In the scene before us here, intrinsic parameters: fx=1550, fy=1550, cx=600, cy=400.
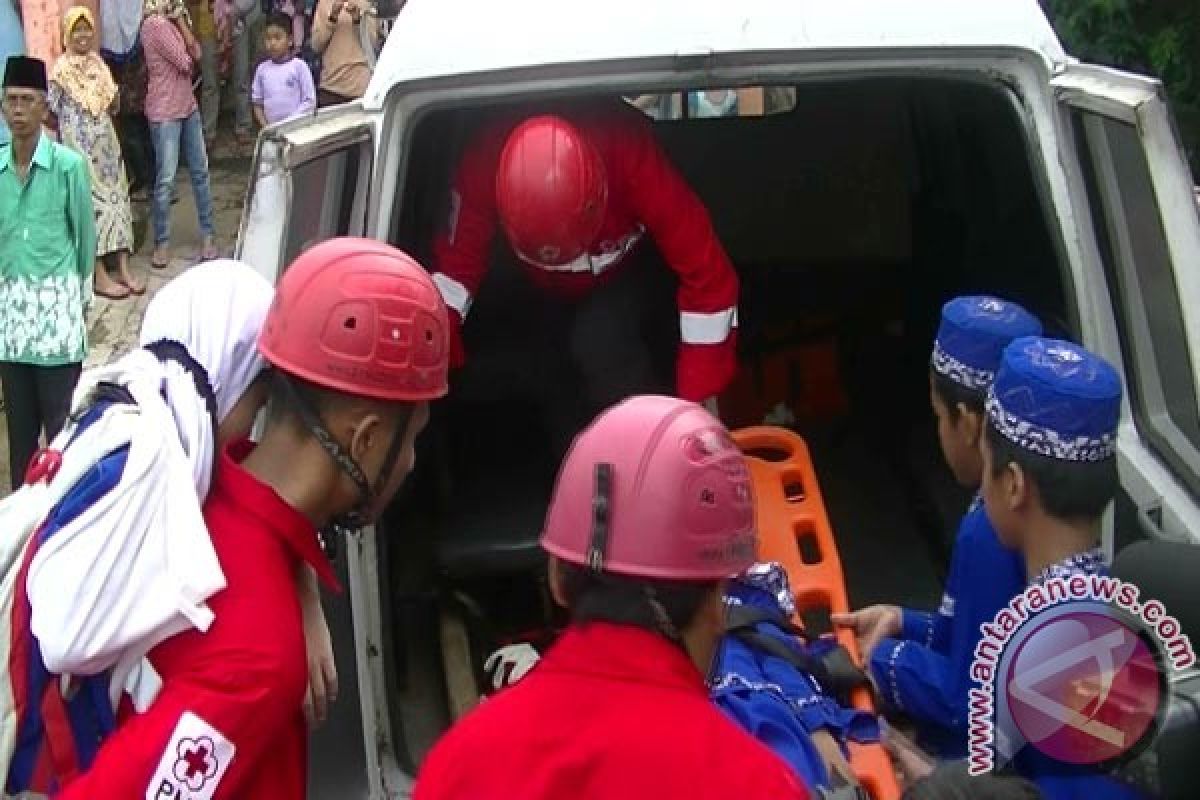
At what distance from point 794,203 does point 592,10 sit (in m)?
2.52

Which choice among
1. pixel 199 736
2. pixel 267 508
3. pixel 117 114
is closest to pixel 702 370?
pixel 267 508

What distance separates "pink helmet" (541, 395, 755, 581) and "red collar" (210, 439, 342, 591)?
367 mm

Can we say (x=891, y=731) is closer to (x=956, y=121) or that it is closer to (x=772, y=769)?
(x=772, y=769)

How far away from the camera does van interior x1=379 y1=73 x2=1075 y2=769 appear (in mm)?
3994

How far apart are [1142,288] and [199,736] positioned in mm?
2140

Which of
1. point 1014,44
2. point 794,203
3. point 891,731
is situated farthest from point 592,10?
point 794,203

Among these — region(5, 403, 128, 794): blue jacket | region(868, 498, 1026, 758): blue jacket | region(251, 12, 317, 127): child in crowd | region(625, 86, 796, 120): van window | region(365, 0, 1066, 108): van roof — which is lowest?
region(251, 12, 317, 127): child in crowd

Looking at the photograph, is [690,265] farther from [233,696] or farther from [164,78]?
[164,78]

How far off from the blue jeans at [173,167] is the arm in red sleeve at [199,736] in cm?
780

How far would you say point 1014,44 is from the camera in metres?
3.19

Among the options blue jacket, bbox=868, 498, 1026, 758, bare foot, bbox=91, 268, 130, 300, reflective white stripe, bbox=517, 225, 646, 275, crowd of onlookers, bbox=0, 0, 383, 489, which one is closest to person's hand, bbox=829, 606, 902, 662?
blue jacket, bbox=868, 498, 1026, 758

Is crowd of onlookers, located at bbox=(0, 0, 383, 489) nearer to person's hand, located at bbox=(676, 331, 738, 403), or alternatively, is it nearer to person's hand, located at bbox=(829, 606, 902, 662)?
person's hand, located at bbox=(676, 331, 738, 403)

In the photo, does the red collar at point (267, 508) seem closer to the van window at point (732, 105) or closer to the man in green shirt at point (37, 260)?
the van window at point (732, 105)

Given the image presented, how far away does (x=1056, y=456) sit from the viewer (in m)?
2.41
